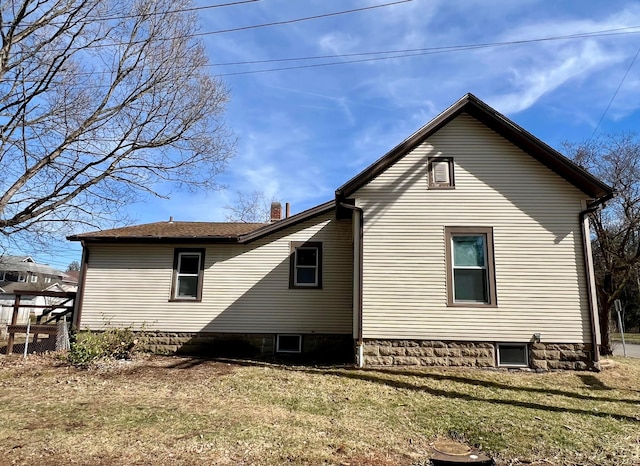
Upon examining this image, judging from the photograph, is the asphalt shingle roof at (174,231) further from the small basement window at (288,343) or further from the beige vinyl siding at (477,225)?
the beige vinyl siding at (477,225)

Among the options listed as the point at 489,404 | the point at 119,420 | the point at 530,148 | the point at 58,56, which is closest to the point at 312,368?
the point at 489,404

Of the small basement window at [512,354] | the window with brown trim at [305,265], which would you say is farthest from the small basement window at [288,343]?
the small basement window at [512,354]

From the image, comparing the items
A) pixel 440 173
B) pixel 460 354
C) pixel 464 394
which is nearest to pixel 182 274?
pixel 440 173

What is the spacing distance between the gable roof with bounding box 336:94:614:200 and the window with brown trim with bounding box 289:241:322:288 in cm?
270

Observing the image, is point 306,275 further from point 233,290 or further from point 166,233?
point 166,233

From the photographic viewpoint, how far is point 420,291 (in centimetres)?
1016

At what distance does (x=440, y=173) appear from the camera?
10.8m

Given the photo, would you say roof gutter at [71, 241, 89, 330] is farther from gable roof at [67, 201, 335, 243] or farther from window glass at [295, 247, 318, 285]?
window glass at [295, 247, 318, 285]

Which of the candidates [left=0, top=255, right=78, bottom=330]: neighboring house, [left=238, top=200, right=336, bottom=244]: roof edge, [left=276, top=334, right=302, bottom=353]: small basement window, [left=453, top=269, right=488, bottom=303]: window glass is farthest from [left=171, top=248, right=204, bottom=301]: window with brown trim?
[left=0, top=255, right=78, bottom=330]: neighboring house

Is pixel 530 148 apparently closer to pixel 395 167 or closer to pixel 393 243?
pixel 395 167

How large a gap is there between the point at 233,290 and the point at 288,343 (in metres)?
2.24

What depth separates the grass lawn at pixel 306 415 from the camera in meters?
5.10

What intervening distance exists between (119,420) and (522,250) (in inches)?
350

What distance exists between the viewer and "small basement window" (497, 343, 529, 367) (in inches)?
391
